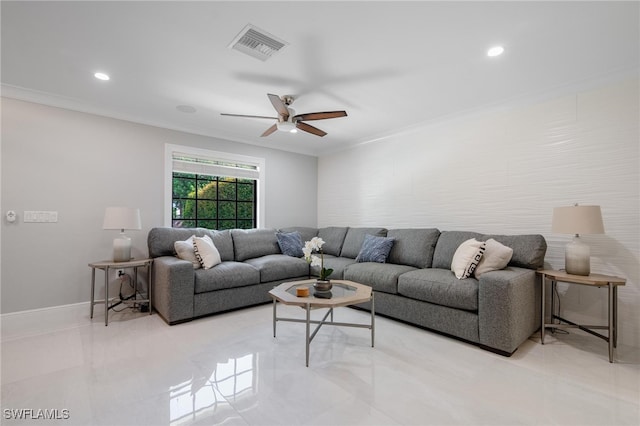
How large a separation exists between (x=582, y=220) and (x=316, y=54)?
8.57 ft

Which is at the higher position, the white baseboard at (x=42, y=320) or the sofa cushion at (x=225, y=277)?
the sofa cushion at (x=225, y=277)

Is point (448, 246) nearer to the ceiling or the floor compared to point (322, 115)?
nearer to the floor

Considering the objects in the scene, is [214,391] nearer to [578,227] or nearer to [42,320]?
[42,320]

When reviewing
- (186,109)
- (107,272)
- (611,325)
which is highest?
(186,109)

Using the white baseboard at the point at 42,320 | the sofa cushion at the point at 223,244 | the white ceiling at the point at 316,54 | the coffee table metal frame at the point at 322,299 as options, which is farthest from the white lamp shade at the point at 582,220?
the white baseboard at the point at 42,320

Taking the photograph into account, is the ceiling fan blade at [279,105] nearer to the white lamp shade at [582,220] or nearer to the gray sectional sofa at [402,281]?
the gray sectional sofa at [402,281]

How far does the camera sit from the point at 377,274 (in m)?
3.25

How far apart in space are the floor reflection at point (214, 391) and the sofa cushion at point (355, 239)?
2421 mm

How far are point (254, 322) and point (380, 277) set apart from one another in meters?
1.45

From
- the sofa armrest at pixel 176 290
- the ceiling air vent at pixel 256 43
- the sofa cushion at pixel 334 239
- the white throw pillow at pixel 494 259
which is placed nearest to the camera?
the ceiling air vent at pixel 256 43

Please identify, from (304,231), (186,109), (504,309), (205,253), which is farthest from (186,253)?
(504,309)

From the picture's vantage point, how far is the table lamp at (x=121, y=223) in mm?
3149

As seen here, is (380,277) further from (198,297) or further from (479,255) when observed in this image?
(198,297)

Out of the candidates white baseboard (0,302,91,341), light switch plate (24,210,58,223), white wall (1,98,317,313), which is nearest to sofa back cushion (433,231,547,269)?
white wall (1,98,317,313)
